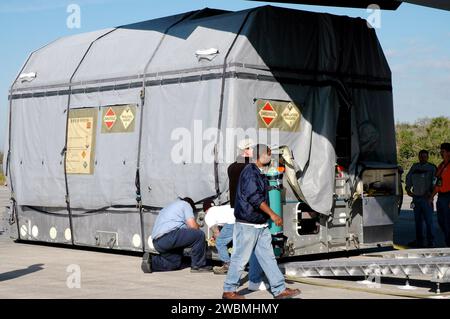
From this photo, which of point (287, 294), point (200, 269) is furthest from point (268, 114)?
point (287, 294)

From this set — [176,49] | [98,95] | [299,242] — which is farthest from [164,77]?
[299,242]

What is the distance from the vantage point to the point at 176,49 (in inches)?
554

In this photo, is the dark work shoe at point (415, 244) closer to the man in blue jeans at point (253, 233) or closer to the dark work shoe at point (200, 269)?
the dark work shoe at point (200, 269)

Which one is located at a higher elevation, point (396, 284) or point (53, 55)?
point (53, 55)

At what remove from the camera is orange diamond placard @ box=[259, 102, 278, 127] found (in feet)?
43.2

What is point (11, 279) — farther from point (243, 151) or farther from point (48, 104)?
point (48, 104)

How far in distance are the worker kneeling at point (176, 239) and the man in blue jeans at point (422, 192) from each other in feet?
15.6

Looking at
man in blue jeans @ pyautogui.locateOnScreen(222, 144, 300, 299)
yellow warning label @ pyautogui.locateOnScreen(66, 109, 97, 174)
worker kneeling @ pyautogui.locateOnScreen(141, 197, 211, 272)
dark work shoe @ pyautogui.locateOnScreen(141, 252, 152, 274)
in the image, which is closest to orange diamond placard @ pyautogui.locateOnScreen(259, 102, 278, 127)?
worker kneeling @ pyautogui.locateOnScreen(141, 197, 211, 272)

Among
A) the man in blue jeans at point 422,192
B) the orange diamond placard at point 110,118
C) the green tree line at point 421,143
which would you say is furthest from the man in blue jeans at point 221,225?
the green tree line at point 421,143

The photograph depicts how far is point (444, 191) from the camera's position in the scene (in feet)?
50.7

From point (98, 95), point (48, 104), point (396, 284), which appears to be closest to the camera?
point (396, 284)

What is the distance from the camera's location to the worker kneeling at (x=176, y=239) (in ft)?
41.9

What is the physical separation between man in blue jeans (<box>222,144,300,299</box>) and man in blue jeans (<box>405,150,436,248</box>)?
6077mm
